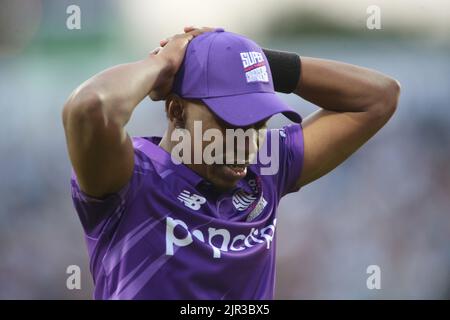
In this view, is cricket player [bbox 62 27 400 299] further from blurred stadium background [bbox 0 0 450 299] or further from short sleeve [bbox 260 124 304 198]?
blurred stadium background [bbox 0 0 450 299]

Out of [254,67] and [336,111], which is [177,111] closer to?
[254,67]

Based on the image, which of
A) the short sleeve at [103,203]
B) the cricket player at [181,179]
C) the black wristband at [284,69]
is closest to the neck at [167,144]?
the cricket player at [181,179]

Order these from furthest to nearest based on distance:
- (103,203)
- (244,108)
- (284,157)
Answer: (284,157) < (244,108) < (103,203)

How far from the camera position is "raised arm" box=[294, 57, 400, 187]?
266 cm

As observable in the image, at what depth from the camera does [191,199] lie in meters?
2.30

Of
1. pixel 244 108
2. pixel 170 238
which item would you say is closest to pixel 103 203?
pixel 170 238

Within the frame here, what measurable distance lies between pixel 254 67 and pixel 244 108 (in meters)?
0.15

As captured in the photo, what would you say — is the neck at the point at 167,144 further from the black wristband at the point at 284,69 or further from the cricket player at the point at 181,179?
the black wristband at the point at 284,69

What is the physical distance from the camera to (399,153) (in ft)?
18.7

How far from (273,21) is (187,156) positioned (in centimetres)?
351

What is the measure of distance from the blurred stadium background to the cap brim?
122 inches

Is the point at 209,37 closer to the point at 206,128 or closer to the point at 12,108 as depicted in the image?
the point at 206,128

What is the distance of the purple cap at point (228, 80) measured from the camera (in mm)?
2270
